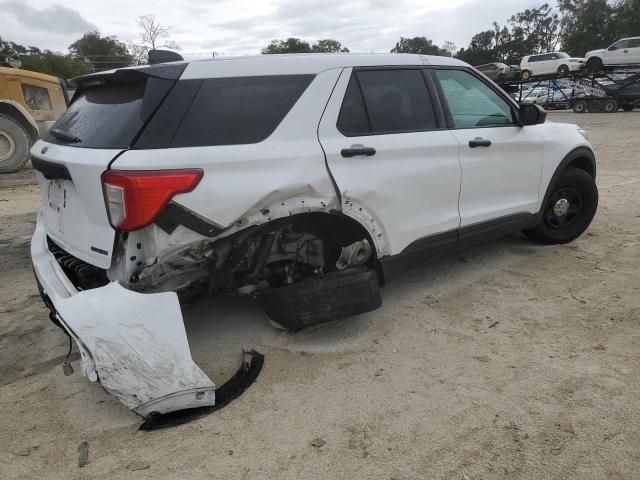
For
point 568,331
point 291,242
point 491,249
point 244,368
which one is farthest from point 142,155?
point 491,249

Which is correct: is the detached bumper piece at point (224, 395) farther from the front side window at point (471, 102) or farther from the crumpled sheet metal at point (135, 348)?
the front side window at point (471, 102)

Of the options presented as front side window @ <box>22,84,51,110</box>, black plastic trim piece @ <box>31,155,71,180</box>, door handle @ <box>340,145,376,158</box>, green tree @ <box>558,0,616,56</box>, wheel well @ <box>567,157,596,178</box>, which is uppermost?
green tree @ <box>558,0,616,56</box>

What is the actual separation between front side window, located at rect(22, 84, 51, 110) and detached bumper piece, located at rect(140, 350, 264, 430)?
10.2m

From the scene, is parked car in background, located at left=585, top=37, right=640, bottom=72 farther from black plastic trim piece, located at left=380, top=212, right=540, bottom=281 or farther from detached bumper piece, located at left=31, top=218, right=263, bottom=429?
detached bumper piece, located at left=31, top=218, right=263, bottom=429

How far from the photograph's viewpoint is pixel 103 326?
2.36 metres

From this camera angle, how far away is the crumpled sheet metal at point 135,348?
2.35 meters

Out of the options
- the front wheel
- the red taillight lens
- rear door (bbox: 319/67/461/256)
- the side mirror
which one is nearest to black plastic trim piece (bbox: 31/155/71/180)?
the red taillight lens

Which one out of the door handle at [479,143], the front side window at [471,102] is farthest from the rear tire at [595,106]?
the door handle at [479,143]

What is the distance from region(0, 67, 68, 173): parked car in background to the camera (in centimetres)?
999

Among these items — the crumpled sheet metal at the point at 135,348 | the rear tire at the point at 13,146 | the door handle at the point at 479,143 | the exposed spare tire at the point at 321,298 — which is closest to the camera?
the crumpled sheet metal at the point at 135,348

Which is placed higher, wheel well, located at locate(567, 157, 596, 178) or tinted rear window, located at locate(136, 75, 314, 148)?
tinted rear window, located at locate(136, 75, 314, 148)

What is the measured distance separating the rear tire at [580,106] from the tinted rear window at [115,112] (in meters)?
25.5

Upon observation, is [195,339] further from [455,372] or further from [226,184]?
[455,372]

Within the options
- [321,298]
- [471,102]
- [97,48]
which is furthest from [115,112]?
[97,48]
